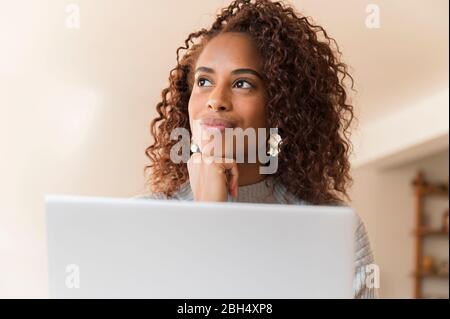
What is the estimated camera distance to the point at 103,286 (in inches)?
30.4

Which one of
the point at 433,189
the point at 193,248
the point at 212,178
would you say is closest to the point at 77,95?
the point at 212,178

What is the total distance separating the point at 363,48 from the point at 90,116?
552 mm

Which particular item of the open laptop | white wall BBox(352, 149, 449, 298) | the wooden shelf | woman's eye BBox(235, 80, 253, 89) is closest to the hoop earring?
woman's eye BBox(235, 80, 253, 89)

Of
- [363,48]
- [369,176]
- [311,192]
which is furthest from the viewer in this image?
[369,176]

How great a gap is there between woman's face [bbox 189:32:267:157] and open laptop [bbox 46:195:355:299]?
13.3 inches

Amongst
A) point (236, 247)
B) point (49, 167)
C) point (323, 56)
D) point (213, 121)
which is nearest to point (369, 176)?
point (323, 56)

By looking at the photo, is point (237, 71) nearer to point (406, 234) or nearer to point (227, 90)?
point (227, 90)

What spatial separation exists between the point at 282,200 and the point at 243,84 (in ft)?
0.69

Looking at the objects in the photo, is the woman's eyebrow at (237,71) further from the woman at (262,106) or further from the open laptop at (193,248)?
the open laptop at (193,248)

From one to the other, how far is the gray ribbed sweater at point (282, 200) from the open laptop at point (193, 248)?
25cm

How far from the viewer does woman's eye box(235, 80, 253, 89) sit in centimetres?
108

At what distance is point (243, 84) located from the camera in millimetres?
1087
